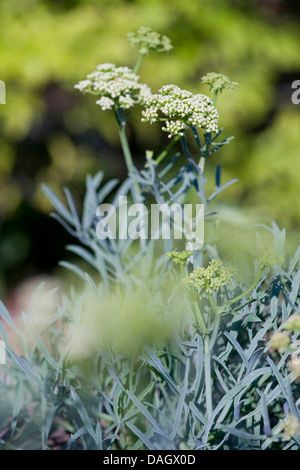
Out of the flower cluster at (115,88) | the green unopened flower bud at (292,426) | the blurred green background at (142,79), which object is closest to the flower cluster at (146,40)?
the flower cluster at (115,88)

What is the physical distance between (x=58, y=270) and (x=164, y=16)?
3.52 feet

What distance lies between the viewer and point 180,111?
0.35 meters

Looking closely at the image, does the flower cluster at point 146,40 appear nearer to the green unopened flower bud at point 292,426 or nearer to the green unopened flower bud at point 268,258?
the green unopened flower bud at point 268,258

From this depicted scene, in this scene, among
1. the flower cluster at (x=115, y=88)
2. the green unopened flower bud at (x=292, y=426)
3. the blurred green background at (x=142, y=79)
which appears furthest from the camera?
the blurred green background at (x=142, y=79)

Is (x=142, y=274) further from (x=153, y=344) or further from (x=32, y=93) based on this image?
(x=32, y=93)

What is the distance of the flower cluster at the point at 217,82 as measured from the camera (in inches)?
15.4

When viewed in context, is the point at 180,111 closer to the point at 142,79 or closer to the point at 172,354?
the point at 172,354

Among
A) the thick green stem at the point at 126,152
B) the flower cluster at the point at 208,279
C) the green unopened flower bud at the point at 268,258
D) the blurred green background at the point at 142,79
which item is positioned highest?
the blurred green background at the point at 142,79

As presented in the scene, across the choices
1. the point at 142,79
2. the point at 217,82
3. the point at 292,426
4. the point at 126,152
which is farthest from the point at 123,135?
the point at 142,79

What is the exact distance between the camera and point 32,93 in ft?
5.53

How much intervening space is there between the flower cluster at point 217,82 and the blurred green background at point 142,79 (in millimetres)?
907

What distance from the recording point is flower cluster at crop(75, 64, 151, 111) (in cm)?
45

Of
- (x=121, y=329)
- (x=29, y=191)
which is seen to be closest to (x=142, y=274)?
(x=121, y=329)

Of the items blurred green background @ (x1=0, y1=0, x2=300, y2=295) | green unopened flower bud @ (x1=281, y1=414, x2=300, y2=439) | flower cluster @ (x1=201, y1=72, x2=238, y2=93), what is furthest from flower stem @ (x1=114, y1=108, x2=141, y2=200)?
blurred green background @ (x1=0, y1=0, x2=300, y2=295)
